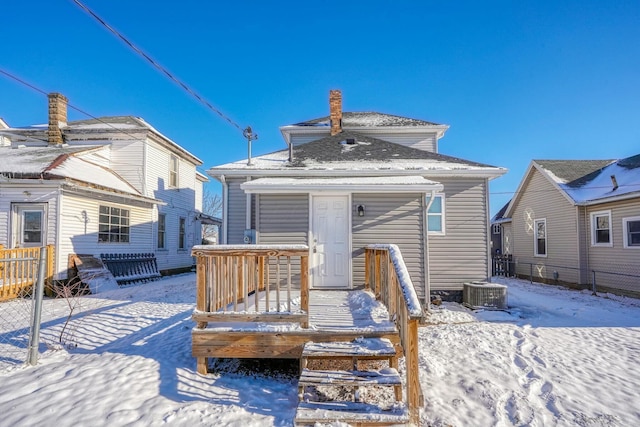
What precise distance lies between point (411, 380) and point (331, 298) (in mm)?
3029

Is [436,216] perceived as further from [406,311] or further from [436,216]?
[406,311]

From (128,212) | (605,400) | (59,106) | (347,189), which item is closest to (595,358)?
(605,400)

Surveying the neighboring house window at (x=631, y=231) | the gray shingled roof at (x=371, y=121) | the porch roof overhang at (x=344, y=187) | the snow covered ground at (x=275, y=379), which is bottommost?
the snow covered ground at (x=275, y=379)

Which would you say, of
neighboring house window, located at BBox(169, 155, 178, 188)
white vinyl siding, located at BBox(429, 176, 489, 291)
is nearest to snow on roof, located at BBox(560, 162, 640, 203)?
white vinyl siding, located at BBox(429, 176, 489, 291)

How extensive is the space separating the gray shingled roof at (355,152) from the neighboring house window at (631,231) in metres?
5.21

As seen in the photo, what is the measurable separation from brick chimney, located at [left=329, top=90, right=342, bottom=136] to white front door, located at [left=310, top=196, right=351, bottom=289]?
187 inches

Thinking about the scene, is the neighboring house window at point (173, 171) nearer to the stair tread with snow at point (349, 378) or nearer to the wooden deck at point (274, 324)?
the wooden deck at point (274, 324)

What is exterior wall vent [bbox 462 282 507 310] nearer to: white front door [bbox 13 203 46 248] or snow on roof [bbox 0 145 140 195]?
snow on roof [bbox 0 145 140 195]

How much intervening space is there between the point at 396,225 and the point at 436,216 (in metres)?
1.94

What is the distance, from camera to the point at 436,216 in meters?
8.87

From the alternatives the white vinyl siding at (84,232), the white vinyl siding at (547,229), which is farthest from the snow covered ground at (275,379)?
the white vinyl siding at (547,229)

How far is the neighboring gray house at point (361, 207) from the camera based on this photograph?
24.2ft

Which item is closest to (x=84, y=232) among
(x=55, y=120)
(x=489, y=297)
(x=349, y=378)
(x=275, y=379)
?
(x=55, y=120)

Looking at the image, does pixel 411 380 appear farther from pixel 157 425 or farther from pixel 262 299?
pixel 262 299
